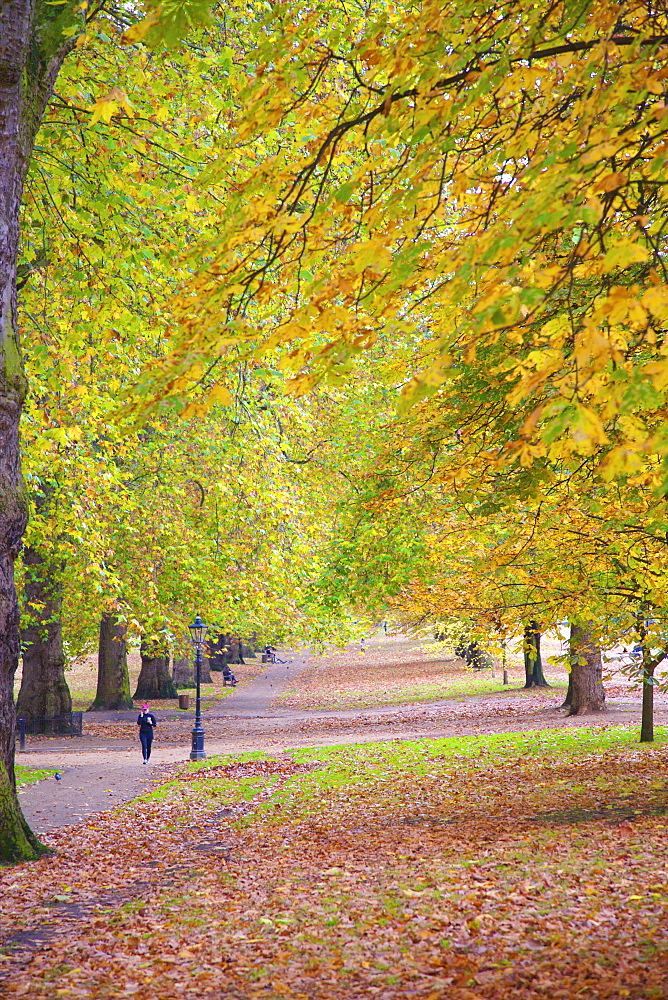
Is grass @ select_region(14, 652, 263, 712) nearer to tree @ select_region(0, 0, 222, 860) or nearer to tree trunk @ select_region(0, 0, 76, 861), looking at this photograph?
tree trunk @ select_region(0, 0, 76, 861)

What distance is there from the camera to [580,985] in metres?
5.07

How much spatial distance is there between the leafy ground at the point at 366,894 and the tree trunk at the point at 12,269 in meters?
1.43

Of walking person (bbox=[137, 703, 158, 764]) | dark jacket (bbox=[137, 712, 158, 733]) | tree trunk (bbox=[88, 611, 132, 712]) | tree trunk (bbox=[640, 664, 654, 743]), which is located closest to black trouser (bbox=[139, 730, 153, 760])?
walking person (bbox=[137, 703, 158, 764])

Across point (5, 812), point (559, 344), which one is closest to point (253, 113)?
point (559, 344)

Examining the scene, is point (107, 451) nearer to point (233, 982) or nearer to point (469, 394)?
point (469, 394)

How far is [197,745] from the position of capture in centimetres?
1994

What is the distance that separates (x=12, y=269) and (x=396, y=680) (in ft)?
125

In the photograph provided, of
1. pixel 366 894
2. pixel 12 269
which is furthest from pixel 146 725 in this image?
pixel 12 269

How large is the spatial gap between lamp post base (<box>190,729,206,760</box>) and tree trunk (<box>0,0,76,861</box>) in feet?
33.9

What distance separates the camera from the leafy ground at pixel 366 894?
5.72 metres

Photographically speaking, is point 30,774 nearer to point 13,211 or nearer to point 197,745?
point 197,745

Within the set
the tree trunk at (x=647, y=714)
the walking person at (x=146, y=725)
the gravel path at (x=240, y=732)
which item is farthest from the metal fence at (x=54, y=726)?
the tree trunk at (x=647, y=714)

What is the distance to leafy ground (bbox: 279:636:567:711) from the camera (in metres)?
36.4

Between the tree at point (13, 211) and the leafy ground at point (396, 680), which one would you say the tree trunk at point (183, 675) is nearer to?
the leafy ground at point (396, 680)
